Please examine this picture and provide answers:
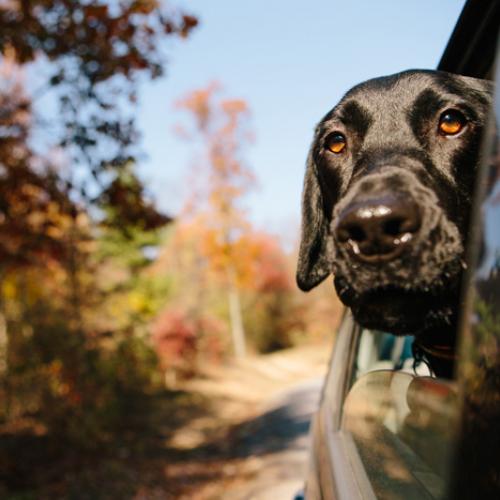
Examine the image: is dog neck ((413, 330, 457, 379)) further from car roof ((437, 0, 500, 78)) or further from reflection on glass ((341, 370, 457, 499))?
car roof ((437, 0, 500, 78))

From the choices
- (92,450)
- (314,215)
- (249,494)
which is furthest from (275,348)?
(314,215)

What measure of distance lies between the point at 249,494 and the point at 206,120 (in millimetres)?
22940

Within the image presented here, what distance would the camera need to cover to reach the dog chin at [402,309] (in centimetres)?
149

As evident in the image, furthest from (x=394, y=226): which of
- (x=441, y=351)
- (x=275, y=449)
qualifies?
(x=275, y=449)

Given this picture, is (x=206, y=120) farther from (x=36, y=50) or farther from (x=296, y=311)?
(x=36, y=50)

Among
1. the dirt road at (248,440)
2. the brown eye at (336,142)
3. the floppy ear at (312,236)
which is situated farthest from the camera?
the dirt road at (248,440)

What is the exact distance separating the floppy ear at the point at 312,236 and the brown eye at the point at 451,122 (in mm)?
707

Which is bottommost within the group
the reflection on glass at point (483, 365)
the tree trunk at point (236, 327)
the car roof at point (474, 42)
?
the tree trunk at point (236, 327)

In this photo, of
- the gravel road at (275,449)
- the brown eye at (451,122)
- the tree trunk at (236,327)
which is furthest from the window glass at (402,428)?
the tree trunk at (236,327)

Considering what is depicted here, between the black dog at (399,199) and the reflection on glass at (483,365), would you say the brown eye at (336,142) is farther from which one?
the reflection on glass at (483,365)

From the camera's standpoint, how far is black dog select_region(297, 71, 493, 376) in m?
1.37

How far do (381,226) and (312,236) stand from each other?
116 cm

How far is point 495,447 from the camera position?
0.61 m

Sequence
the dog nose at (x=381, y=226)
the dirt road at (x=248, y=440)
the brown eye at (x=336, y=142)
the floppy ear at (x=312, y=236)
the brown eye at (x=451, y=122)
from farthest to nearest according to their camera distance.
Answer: the dirt road at (x=248, y=440)
the floppy ear at (x=312, y=236)
the brown eye at (x=336, y=142)
the brown eye at (x=451, y=122)
the dog nose at (x=381, y=226)
